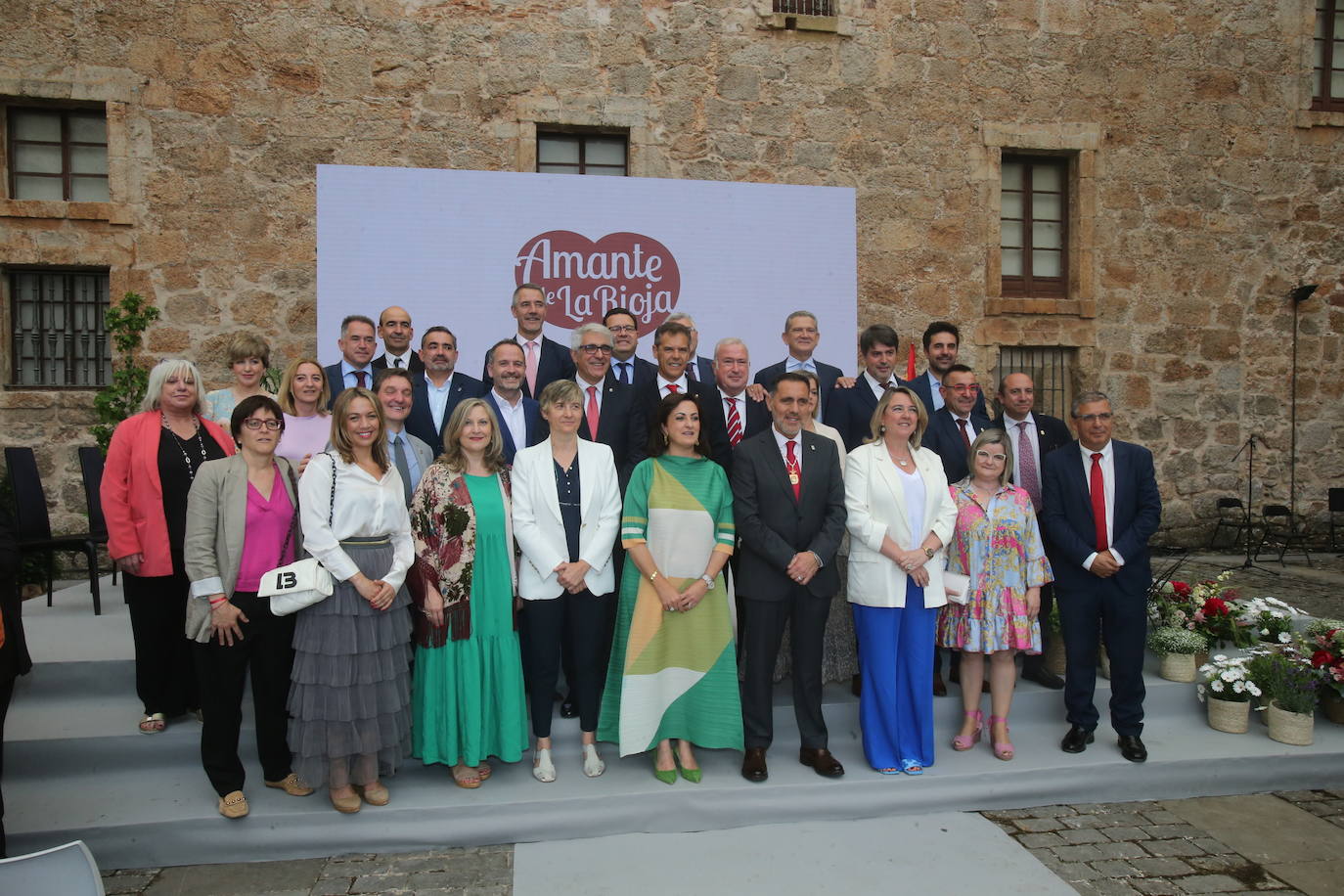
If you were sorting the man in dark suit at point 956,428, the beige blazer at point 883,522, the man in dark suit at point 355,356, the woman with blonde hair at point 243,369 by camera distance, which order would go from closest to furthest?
the beige blazer at point 883,522
the woman with blonde hair at point 243,369
the man in dark suit at point 956,428
the man in dark suit at point 355,356

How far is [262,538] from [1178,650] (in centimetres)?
439

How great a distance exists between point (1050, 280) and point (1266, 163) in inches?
96.8

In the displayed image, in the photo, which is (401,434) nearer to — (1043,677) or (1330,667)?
(1043,677)

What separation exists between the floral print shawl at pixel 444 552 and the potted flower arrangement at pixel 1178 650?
3.56 meters

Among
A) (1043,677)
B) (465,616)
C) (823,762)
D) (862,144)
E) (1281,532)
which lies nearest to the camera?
(465,616)

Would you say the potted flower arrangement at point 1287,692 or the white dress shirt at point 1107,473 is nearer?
the white dress shirt at point 1107,473

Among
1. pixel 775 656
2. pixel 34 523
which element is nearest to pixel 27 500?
pixel 34 523

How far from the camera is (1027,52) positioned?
8.44 metres

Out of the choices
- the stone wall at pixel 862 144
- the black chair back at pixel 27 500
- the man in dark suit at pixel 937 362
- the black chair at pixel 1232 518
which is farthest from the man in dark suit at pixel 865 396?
the black chair at pixel 1232 518

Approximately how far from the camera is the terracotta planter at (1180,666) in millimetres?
4508

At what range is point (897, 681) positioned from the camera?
12.2 feet

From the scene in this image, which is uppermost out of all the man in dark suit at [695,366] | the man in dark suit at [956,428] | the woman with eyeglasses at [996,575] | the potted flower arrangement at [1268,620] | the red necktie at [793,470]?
the man in dark suit at [695,366]

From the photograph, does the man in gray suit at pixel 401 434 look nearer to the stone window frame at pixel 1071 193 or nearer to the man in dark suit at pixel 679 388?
the man in dark suit at pixel 679 388

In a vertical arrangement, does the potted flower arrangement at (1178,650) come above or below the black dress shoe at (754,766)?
above
